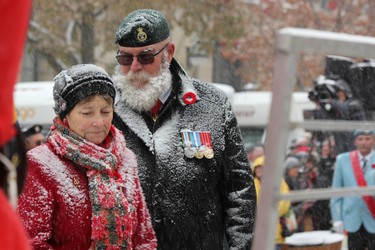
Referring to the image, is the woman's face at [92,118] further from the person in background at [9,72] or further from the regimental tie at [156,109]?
the person in background at [9,72]

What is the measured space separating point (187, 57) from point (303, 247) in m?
23.4

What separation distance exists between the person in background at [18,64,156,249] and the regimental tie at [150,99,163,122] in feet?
2.40

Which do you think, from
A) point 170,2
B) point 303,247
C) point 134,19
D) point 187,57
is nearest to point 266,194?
point 134,19

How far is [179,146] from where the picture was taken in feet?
15.5

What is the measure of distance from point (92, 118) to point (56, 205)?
394 millimetres

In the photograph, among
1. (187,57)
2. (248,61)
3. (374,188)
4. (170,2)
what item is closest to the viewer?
(374,188)

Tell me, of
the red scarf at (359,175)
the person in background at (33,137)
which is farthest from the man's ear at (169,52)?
the person in background at (33,137)

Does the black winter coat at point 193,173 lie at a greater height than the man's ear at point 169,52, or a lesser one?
lesser

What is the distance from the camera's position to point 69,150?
396 cm

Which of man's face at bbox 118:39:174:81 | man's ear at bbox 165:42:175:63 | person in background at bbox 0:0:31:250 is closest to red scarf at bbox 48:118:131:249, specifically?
man's face at bbox 118:39:174:81

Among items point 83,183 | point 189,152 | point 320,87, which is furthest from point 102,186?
point 320,87

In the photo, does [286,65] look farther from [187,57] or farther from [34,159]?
[187,57]

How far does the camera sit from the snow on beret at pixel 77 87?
161 inches

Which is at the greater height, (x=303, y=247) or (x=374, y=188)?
(x=374, y=188)
